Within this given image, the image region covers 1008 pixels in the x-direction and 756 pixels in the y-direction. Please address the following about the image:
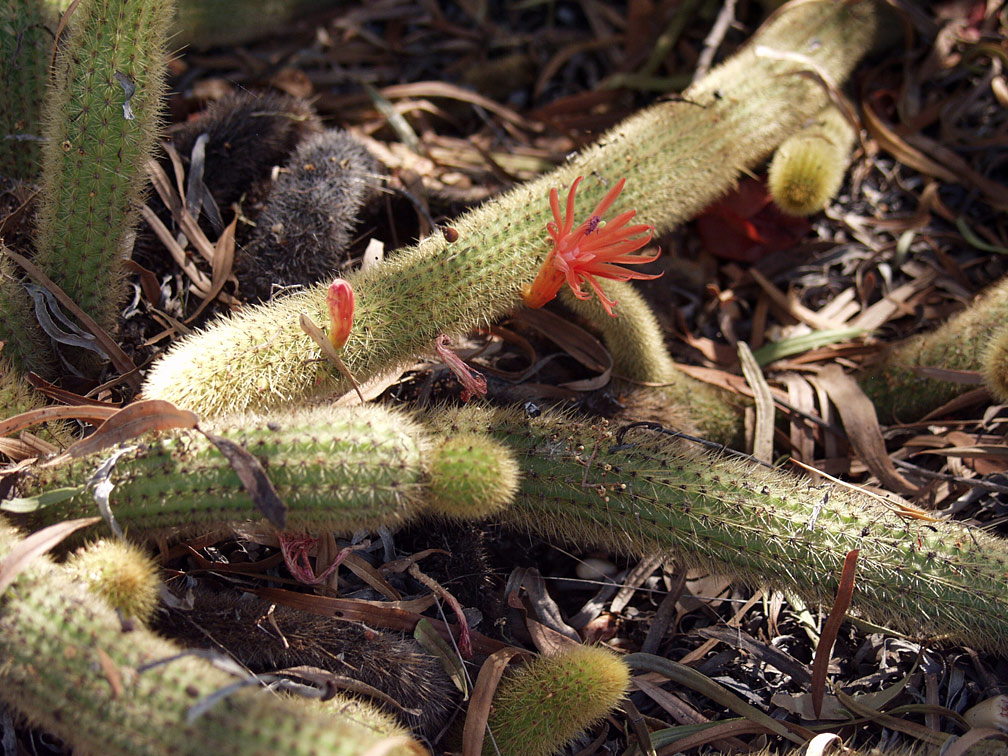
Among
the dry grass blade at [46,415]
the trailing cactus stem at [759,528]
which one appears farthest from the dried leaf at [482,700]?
the dry grass blade at [46,415]

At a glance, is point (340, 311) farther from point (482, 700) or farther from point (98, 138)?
point (482, 700)

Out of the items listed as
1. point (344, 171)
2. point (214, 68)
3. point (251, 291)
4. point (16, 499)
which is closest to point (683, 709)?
point (16, 499)

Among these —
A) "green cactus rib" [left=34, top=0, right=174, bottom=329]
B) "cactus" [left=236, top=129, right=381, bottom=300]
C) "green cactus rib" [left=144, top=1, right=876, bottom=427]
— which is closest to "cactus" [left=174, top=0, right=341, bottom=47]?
"cactus" [left=236, top=129, right=381, bottom=300]

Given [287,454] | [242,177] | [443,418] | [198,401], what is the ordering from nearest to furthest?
[287,454], [198,401], [443,418], [242,177]

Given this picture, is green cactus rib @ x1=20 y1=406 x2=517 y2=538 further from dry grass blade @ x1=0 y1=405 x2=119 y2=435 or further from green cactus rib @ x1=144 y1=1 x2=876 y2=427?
green cactus rib @ x1=144 y1=1 x2=876 y2=427

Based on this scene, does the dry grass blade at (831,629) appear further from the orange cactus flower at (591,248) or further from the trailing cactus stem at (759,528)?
the orange cactus flower at (591,248)

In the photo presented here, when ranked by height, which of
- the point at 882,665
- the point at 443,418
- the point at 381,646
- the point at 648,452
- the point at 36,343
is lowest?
the point at 882,665

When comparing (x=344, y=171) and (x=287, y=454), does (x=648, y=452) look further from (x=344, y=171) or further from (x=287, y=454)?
(x=344, y=171)
